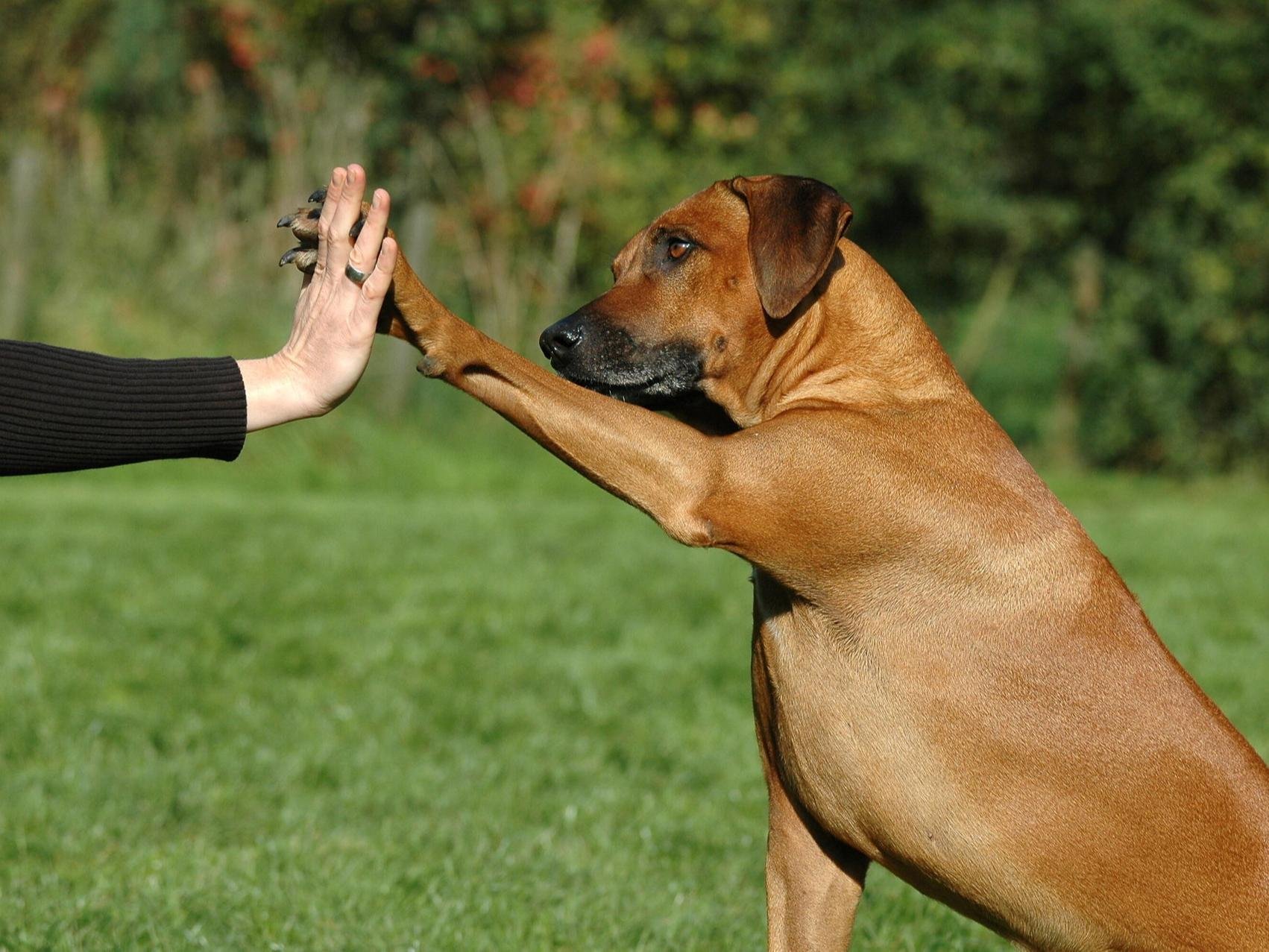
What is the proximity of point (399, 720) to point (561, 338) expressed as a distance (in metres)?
2.59

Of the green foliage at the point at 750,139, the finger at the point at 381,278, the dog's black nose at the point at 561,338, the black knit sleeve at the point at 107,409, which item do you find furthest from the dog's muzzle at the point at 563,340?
the green foliage at the point at 750,139

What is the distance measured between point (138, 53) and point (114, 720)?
10.4 meters

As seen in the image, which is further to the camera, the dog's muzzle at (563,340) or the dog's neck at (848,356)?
the dog's muzzle at (563,340)

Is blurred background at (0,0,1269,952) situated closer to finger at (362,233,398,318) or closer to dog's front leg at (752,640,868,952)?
dog's front leg at (752,640,868,952)

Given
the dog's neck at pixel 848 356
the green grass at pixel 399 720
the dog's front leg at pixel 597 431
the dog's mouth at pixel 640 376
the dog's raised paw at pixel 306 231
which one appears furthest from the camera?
the green grass at pixel 399 720

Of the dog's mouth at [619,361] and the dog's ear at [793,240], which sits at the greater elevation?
the dog's ear at [793,240]

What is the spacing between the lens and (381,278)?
278 centimetres

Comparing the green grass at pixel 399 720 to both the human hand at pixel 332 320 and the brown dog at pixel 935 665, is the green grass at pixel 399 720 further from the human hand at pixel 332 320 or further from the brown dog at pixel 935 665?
the human hand at pixel 332 320

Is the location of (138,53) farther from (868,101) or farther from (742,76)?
(868,101)

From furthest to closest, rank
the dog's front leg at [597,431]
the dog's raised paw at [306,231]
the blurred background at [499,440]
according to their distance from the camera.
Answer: the blurred background at [499,440] → the dog's raised paw at [306,231] → the dog's front leg at [597,431]

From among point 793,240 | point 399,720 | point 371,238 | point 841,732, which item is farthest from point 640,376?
point 399,720

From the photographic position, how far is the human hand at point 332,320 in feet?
9.20

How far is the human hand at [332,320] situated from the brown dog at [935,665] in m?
0.08

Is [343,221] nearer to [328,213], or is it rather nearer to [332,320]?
[328,213]
